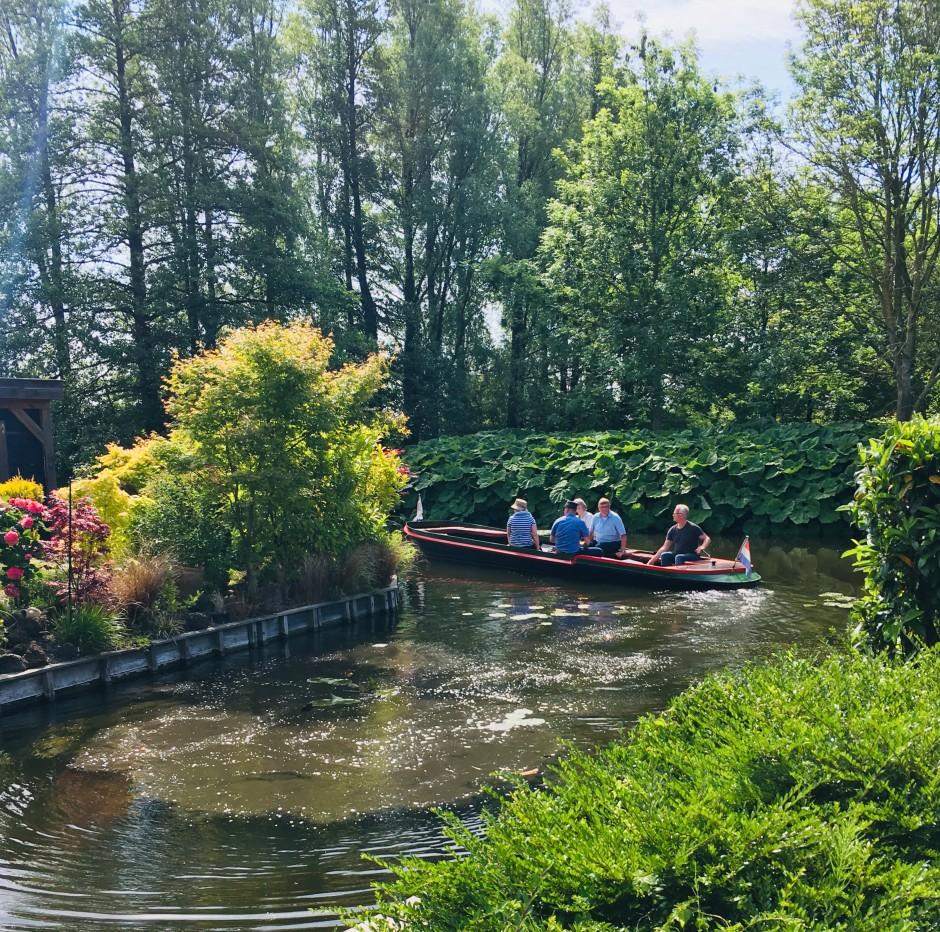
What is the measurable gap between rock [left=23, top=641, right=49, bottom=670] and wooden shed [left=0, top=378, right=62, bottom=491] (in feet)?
28.6

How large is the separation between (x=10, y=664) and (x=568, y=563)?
978cm

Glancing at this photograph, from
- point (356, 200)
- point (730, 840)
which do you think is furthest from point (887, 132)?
point (730, 840)

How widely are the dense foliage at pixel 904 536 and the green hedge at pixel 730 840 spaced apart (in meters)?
2.20

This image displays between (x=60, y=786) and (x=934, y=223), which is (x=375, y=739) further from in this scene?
(x=934, y=223)

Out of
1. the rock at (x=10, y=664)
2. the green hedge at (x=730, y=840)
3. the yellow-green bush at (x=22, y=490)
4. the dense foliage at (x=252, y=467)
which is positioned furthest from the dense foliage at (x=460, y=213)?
the green hedge at (x=730, y=840)

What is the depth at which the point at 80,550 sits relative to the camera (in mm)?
11102

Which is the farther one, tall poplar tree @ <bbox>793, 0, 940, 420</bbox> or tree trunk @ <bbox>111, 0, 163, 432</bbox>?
tree trunk @ <bbox>111, 0, 163, 432</bbox>

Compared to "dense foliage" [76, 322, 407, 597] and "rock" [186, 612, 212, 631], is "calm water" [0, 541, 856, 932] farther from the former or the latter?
"dense foliage" [76, 322, 407, 597]

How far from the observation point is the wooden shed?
18266 millimetres

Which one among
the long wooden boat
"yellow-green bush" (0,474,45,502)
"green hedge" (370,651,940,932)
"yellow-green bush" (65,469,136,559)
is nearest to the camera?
"green hedge" (370,651,940,932)

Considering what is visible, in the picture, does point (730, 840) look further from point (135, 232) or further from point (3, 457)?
point (135, 232)

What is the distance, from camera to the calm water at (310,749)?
5.88 metres

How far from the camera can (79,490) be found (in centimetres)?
1234

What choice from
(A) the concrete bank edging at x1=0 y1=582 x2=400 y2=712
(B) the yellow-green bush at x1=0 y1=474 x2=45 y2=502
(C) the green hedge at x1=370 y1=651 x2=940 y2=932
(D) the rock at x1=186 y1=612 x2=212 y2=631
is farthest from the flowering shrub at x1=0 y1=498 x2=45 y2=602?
(C) the green hedge at x1=370 y1=651 x2=940 y2=932
